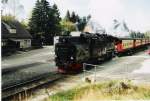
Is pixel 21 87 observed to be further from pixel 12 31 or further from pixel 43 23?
pixel 43 23

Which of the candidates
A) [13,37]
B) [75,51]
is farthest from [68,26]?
[75,51]

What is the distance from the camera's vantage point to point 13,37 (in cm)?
5481

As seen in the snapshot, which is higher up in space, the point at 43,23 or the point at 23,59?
the point at 43,23

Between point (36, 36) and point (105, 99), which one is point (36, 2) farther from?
point (105, 99)

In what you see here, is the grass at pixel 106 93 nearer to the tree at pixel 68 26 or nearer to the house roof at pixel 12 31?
the house roof at pixel 12 31

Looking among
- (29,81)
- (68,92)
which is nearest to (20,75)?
(29,81)

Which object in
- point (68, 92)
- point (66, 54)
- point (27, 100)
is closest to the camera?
point (27, 100)

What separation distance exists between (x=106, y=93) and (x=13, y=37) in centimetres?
3984

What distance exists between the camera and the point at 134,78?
22828 mm

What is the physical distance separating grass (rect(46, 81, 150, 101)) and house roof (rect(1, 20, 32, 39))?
35.7 metres

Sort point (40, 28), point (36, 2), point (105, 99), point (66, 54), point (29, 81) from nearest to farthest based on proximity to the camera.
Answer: point (105, 99)
point (29, 81)
point (66, 54)
point (40, 28)
point (36, 2)

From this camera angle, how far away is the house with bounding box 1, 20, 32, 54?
169 feet

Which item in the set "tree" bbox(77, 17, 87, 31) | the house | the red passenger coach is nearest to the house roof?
the house

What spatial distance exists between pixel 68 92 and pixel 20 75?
9317 mm
